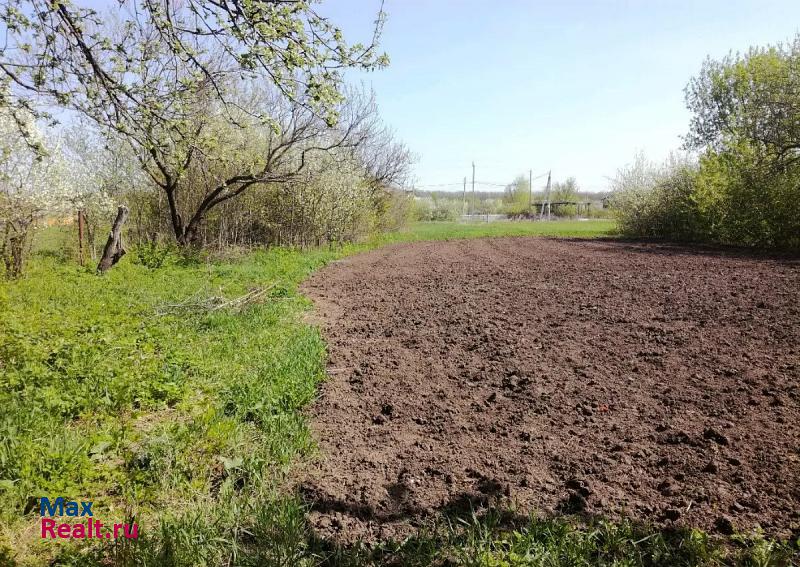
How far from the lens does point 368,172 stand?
27969 millimetres

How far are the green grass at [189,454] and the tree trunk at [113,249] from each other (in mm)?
4726

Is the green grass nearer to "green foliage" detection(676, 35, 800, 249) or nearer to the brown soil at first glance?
the brown soil

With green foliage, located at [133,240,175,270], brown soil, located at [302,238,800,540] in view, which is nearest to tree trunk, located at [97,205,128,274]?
green foliage, located at [133,240,175,270]

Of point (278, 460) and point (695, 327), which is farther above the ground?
point (695, 327)

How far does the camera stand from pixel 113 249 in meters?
11.1

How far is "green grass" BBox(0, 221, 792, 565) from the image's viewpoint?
89.2 inches

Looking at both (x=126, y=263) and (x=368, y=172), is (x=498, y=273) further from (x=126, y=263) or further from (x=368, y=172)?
(x=368, y=172)

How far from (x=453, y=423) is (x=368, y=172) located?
2564 cm

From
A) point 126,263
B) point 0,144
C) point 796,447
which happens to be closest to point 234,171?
point 126,263

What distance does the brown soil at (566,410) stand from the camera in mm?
2672

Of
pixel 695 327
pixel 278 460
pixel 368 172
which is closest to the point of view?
pixel 278 460

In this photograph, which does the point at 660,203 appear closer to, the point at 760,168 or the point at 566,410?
the point at 760,168

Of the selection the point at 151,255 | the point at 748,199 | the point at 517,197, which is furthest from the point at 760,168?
the point at 517,197

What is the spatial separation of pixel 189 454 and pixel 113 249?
9.93 m
